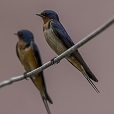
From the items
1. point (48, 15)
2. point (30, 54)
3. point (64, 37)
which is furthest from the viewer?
point (30, 54)

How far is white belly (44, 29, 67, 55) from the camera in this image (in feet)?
4.78

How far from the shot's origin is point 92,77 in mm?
1158

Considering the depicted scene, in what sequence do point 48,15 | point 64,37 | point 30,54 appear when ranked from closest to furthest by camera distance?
point 64,37 < point 48,15 < point 30,54

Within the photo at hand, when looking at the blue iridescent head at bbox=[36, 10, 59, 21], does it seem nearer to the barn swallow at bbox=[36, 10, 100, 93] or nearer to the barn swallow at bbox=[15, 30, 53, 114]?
the barn swallow at bbox=[36, 10, 100, 93]

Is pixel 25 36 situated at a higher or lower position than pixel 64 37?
higher

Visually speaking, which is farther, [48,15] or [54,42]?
[48,15]

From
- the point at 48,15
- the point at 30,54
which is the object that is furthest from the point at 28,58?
the point at 48,15

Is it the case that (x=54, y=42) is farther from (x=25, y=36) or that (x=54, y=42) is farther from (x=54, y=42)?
(x=25, y=36)

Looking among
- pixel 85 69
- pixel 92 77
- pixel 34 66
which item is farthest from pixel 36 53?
pixel 92 77

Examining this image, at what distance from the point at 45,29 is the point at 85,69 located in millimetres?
324

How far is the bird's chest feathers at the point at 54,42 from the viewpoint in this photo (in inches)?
57.4

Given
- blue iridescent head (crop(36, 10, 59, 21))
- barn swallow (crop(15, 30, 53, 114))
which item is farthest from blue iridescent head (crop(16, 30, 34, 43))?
blue iridescent head (crop(36, 10, 59, 21))

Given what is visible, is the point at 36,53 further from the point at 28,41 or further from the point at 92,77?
the point at 92,77

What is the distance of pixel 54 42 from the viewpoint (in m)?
1.49
